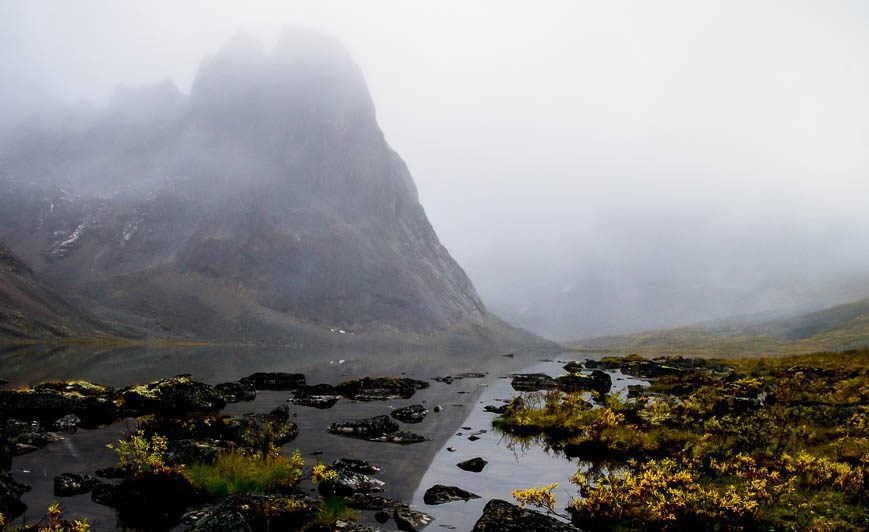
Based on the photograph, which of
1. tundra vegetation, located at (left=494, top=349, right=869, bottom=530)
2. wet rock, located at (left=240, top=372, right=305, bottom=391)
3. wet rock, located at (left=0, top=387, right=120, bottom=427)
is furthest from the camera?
wet rock, located at (left=240, top=372, right=305, bottom=391)

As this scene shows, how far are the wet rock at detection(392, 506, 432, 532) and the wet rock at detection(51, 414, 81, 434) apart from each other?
17.7 metres

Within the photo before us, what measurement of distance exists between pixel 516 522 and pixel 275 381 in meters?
38.8

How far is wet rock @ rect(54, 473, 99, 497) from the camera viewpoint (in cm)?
1458

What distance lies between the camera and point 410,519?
45.9ft

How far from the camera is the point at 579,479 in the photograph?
15547 millimetres

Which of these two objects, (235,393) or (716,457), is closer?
(716,457)

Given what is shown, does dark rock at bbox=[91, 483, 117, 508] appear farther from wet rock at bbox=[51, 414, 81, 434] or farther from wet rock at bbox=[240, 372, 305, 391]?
wet rock at bbox=[240, 372, 305, 391]

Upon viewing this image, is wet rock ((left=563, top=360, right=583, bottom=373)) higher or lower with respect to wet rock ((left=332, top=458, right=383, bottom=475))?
lower

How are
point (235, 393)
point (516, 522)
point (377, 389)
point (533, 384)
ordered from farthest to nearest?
point (533, 384), point (377, 389), point (235, 393), point (516, 522)

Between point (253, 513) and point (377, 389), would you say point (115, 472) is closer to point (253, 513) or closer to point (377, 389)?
point (253, 513)

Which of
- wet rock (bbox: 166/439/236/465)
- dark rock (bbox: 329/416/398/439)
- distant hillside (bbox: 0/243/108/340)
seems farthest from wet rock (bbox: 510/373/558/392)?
distant hillside (bbox: 0/243/108/340)

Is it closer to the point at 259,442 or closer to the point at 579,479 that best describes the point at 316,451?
the point at 259,442

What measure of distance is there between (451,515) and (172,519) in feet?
24.8

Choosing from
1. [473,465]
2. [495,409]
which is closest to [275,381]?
[495,409]
